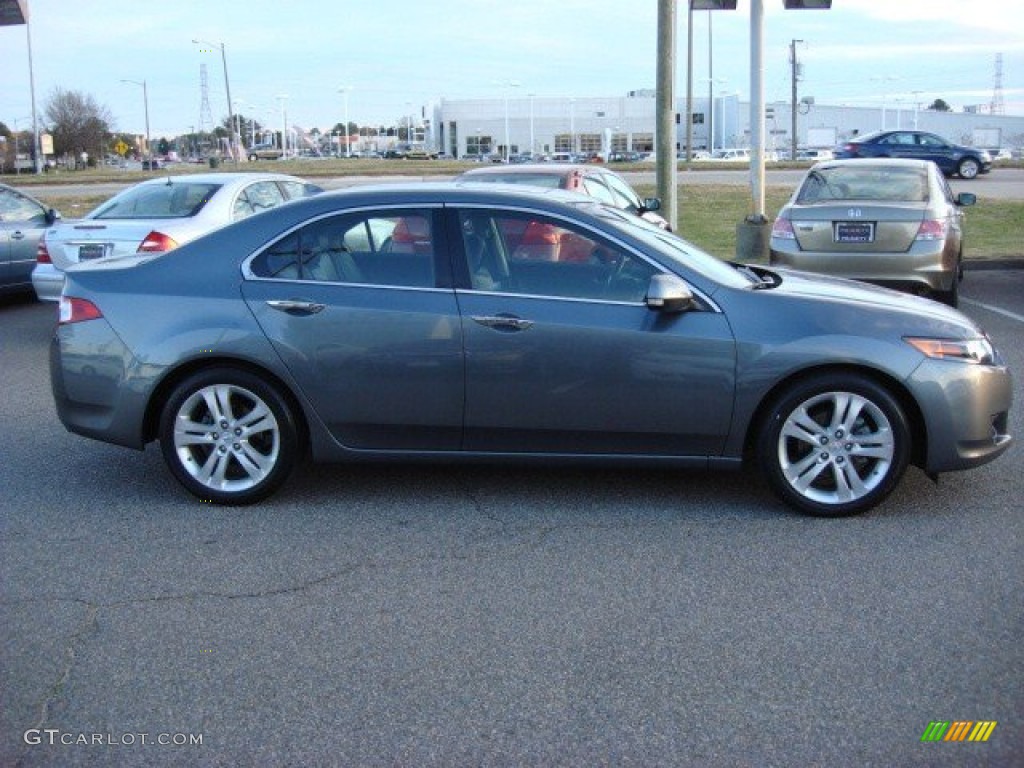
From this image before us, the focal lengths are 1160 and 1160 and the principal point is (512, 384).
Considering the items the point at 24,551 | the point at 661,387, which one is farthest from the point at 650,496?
the point at 24,551

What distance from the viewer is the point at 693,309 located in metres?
5.46

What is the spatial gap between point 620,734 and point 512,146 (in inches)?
4686

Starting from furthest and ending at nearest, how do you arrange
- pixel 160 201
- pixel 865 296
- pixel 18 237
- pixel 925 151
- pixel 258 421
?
pixel 925 151, pixel 18 237, pixel 160 201, pixel 865 296, pixel 258 421

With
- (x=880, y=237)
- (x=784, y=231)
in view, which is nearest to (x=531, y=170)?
(x=784, y=231)

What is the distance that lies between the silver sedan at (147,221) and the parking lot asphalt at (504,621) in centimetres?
459

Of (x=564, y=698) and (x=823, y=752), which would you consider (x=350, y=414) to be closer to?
(x=564, y=698)

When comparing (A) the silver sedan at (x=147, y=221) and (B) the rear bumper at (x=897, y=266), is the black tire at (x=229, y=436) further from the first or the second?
(B) the rear bumper at (x=897, y=266)

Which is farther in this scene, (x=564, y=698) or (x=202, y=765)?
(x=564, y=698)

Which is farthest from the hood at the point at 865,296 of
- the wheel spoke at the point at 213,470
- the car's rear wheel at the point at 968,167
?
the car's rear wheel at the point at 968,167

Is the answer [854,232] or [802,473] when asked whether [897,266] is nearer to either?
[854,232]

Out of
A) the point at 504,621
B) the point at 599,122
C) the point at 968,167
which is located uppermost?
the point at 599,122

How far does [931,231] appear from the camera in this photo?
35.8ft

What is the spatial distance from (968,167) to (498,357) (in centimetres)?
3707

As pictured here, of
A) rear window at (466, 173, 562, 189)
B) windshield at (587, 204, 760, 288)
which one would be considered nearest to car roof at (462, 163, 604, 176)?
rear window at (466, 173, 562, 189)
